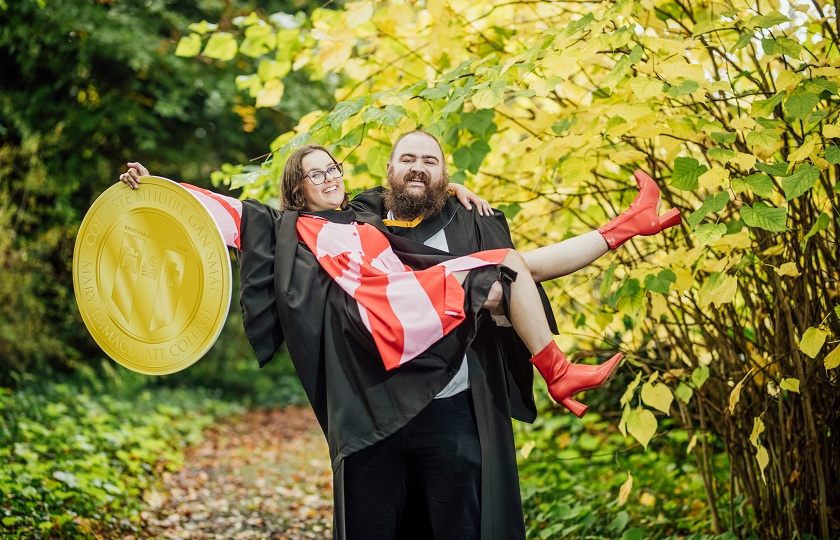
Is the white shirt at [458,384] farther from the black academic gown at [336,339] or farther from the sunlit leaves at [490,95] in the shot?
the sunlit leaves at [490,95]

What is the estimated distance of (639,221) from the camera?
2.35 m

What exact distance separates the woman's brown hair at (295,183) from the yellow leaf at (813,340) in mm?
1541

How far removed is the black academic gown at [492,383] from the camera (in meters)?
2.25

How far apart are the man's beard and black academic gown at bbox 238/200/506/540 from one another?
151 mm

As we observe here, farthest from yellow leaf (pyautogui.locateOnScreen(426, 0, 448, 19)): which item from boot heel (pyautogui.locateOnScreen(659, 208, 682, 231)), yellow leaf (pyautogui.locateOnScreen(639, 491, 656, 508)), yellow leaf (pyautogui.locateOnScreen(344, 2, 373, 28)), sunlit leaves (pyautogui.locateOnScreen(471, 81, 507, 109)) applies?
yellow leaf (pyautogui.locateOnScreen(639, 491, 656, 508))

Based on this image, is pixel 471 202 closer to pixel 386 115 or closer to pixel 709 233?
pixel 386 115

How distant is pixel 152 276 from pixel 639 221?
146 centimetres

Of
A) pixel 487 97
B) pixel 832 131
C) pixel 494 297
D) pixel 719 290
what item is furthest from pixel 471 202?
pixel 832 131

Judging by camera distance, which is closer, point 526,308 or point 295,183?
point 526,308

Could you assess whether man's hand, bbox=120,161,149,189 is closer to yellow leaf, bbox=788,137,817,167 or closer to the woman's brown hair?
the woman's brown hair

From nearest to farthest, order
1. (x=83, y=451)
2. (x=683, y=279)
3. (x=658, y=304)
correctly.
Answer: (x=683, y=279) → (x=658, y=304) → (x=83, y=451)

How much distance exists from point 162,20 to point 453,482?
24.3ft

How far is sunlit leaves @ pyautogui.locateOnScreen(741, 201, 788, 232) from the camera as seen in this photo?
2.32 m

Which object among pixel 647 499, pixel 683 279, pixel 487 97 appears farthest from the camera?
pixel 647 499
